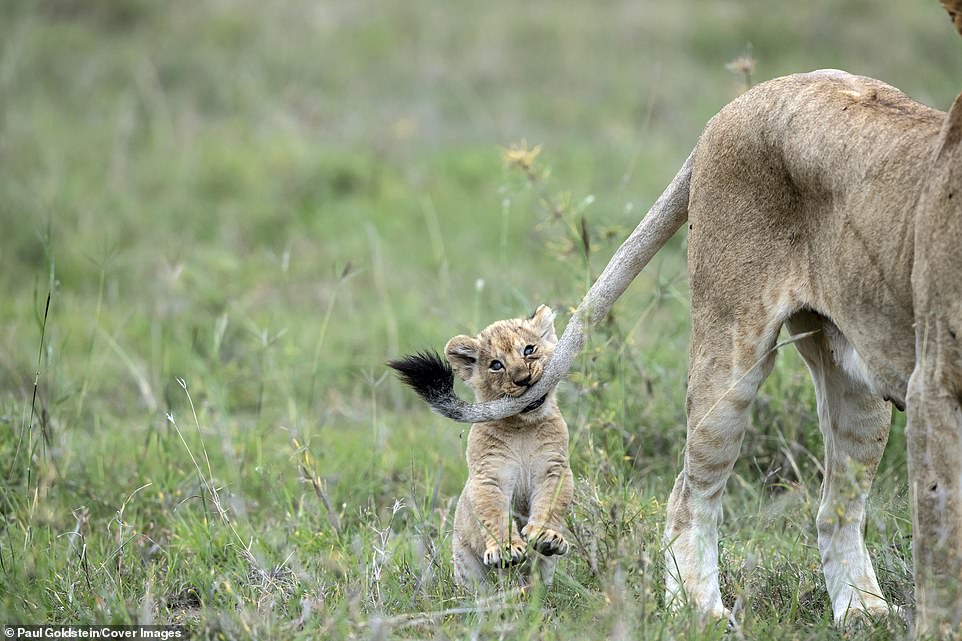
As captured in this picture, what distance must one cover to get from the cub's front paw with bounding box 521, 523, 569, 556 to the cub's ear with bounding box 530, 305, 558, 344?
685 millimetres

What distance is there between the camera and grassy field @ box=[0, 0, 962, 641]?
3736 millimetres

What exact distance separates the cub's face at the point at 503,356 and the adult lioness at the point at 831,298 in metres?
0.09

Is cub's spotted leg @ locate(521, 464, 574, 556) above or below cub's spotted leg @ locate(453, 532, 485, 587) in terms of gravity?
above

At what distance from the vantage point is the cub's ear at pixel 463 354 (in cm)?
390

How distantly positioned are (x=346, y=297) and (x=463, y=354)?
3.91m

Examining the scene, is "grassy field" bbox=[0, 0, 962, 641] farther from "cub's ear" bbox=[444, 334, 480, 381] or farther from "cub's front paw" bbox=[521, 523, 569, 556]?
"cub's ear" bbox=[444, 334, 480, 381]

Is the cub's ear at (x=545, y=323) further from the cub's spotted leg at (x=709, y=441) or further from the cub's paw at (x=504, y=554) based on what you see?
the cub's paw at (x=504, y=554)

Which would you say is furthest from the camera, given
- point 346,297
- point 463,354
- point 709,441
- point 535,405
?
point 346,297

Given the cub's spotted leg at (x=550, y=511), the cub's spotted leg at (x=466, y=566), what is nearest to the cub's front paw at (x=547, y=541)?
the cub's spotted leg at (x=550, y=511)

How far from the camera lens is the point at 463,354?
12.8 ft

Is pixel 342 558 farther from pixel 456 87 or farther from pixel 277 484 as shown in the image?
pixel 456 87

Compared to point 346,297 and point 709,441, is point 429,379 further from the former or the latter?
point 346,297

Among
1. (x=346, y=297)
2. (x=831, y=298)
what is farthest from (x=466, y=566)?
(x=346, y=297)

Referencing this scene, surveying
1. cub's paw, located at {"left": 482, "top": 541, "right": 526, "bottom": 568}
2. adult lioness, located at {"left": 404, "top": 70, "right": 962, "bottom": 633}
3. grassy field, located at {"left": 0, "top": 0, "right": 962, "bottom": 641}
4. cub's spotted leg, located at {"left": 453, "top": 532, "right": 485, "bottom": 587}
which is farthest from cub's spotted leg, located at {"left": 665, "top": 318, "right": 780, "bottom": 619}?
cub's spotted leg, located at {"left": 453, "top": 532, "right": 485, "bottom": 587}
